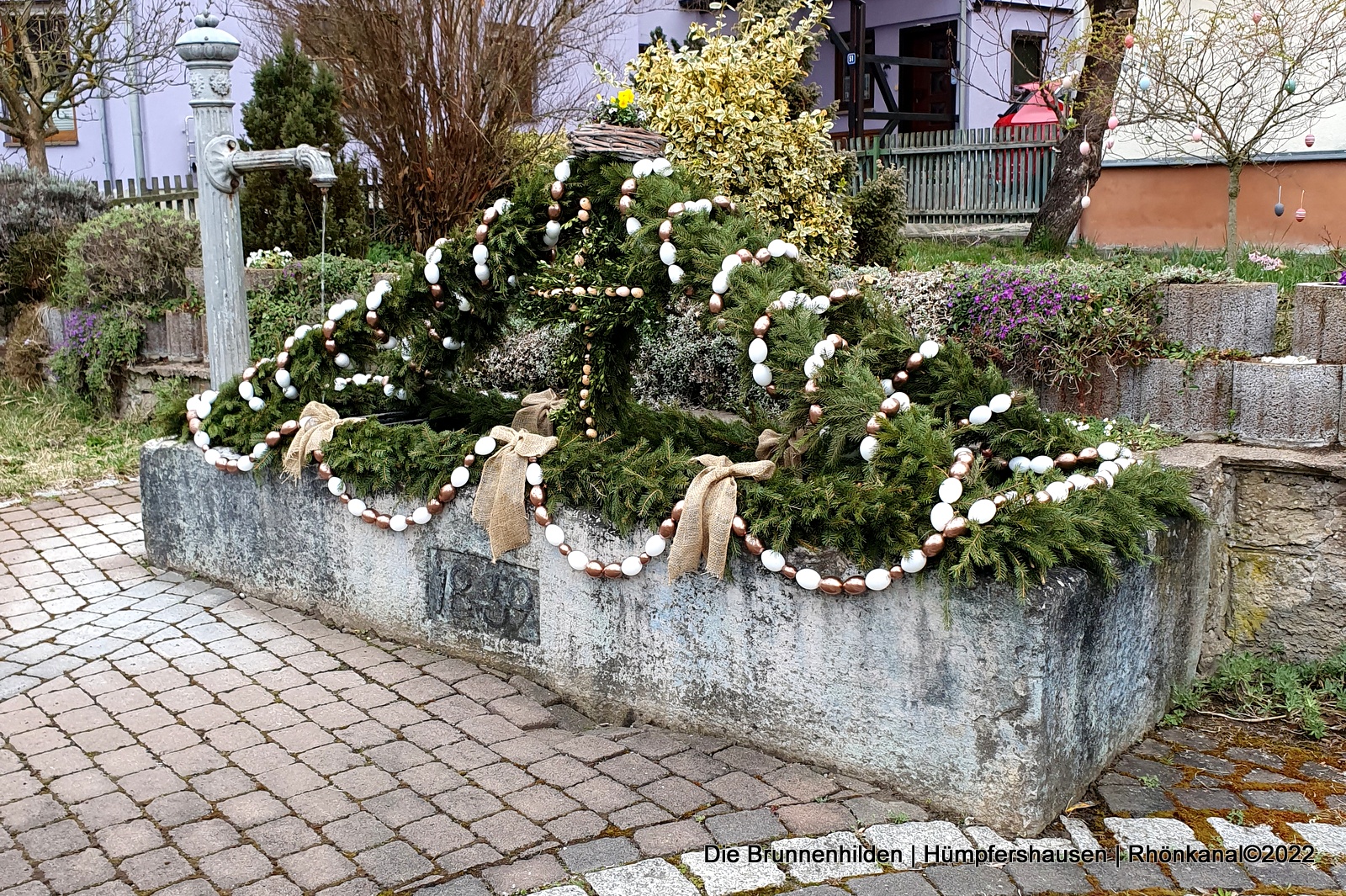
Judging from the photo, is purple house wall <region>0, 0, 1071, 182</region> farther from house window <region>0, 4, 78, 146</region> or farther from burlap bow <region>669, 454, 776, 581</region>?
burlap bow <region>669, 454, 776, 581</region>

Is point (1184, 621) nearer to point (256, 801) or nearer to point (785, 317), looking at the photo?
point (785, 317)

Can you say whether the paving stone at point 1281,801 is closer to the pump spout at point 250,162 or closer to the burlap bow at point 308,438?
the burlap bow at point 308,438

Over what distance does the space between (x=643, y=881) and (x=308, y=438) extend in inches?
92.8

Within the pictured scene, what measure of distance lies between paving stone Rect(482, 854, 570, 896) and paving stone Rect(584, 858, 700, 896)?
0.09 metres

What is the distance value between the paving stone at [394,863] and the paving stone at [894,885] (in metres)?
1.07

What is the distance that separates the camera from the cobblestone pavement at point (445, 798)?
3.10m

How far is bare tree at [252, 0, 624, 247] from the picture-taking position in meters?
9.34

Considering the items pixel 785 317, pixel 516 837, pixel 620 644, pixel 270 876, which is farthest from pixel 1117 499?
pixel 270 876

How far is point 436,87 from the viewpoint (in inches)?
370

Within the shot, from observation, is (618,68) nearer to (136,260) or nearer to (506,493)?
(136,260)

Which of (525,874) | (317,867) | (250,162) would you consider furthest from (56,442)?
(525,874)

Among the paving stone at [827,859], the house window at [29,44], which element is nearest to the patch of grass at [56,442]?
the house window at [29,44]

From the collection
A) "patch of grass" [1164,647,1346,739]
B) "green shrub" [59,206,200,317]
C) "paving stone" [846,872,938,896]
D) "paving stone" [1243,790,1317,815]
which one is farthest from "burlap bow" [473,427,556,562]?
"green shrub" [59,206,200,317]

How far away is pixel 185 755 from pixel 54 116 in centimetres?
1634
